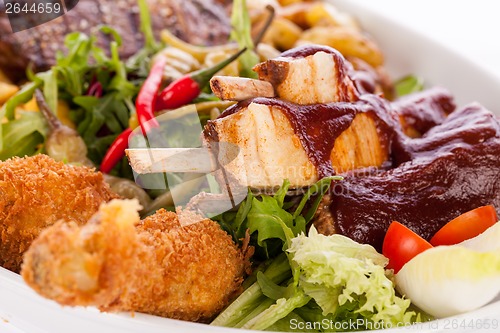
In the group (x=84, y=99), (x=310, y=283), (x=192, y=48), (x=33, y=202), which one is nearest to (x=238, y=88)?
(x=310, y=283)

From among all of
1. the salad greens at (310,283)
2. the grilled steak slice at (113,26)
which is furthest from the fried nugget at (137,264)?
the grilled steak slice at (113,26)

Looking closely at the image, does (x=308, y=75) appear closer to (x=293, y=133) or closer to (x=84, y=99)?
(x=293, y=133)

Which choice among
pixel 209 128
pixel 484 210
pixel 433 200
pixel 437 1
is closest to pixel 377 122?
pixel 433 200

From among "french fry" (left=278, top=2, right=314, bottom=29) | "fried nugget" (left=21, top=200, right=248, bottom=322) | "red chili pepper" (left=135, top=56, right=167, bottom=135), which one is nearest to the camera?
"fried nugget" (left=21, top=200, right=248, bottom=322)

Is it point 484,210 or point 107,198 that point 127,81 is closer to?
point 107,198

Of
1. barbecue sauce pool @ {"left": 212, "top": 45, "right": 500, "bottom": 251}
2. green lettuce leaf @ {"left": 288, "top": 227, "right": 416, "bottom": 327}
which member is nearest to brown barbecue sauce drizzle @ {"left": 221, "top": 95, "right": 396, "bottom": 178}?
barbecue sauce pool @ {"left": 212, "top": 45, "right": 500, "bottom": 251}
